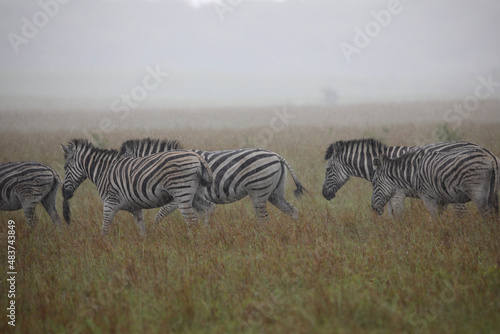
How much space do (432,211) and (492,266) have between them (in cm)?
218

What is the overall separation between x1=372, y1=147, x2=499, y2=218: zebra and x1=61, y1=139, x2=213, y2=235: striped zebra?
10.0 feet

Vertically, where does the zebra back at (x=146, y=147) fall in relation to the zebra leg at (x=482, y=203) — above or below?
above

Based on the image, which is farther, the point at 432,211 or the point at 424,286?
the point at 432,211

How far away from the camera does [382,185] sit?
7.45 metres

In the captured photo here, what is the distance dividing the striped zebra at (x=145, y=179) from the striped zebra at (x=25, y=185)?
754 mm

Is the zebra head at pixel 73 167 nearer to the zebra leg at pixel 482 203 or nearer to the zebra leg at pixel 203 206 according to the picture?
the zebra leg at pixel 203 206

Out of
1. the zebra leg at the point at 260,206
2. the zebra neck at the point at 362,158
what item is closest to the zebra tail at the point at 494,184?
the zebra neck at the point at 362,158

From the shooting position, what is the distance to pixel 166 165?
21.5ft

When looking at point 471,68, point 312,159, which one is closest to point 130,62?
point 471,68

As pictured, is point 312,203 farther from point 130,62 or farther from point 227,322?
point 130,62

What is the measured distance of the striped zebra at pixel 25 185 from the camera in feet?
24.4

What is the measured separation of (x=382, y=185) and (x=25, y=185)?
6.15 metres

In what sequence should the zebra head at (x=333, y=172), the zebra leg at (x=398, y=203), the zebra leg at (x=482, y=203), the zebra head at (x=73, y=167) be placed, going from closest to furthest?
1. the zebra leg at (x=482, y=203)
2. the zebra leg at (x=398, y=203)
3. the zebra head at (x=73, y=167)
4. the zebra head at (x=333, y=172)

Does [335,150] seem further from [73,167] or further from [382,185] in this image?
[73,167]
